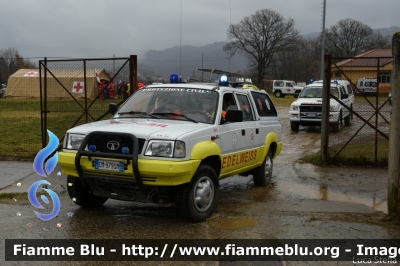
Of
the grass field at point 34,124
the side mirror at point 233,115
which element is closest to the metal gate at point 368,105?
the side mirror at point 233,115

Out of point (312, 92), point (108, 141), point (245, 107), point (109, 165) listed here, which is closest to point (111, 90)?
point (245, 107)

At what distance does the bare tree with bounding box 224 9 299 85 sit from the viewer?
245ft

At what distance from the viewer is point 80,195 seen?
6.84 metres

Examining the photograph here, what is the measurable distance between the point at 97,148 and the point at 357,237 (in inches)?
135

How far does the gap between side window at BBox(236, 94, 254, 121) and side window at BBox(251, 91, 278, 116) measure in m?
0.34

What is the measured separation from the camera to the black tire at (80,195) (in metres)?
6.73

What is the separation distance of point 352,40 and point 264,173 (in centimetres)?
7439

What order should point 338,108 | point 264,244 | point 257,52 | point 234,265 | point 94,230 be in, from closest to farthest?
point 234,265
point 264,244
point 94,230
point 338,108
point 257,52

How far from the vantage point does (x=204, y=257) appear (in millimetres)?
5082

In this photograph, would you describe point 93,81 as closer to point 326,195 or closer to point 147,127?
point 147,127

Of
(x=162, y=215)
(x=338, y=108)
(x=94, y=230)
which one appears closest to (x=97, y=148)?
(x=94, y=230)

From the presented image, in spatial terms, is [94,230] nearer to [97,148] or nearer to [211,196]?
[97,148]

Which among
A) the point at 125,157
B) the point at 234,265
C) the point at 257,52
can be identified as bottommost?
the point at 234,265

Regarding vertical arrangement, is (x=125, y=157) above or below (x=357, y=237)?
above
